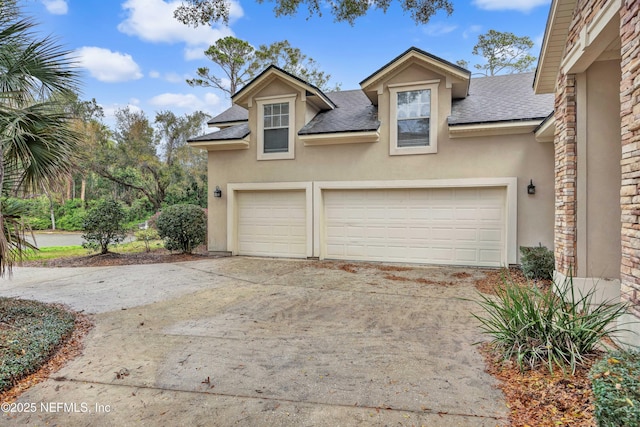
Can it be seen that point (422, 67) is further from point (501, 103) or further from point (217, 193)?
point (217, 193)

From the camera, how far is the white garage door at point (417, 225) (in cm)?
905

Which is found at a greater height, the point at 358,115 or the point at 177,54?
the point at 177,54

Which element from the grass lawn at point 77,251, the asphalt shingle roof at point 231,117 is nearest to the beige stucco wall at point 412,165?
the asphalt shingle roof at point 231,117

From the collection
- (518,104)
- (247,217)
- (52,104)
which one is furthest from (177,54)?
(518,104)

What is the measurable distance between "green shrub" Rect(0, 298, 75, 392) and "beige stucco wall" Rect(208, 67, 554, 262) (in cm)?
641

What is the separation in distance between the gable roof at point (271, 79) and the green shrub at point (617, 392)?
31.8 feet

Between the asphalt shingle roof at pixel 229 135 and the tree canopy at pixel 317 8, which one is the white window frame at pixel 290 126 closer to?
the asphalt shingle roof at pixel 229 135

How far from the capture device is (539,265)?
7.22m

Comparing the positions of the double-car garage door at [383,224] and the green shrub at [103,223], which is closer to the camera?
the double-car garage door at [383,224]

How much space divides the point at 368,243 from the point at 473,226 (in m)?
2.92

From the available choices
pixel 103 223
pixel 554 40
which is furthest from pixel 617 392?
pixel 103 223

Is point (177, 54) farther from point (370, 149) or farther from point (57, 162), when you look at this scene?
point (57, 162)

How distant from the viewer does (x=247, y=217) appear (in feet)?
36.9

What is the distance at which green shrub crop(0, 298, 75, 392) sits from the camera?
3.31m
